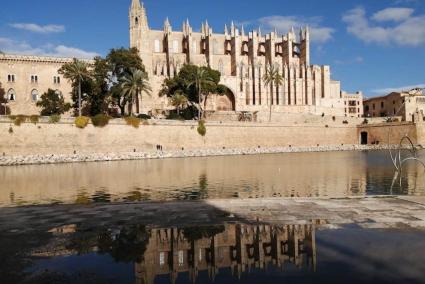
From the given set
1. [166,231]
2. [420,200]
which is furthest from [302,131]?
[166,231]

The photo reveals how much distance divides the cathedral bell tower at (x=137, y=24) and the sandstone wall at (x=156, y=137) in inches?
957

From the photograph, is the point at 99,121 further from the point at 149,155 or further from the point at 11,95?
the point at 11,95

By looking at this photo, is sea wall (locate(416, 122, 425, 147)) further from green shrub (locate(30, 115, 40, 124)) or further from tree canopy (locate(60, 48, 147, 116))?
green shrub (locate(30, 115, 40, 124))

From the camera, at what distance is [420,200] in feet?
36.4

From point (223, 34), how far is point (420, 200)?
82.3m

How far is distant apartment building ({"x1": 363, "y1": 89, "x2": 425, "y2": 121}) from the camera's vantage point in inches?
3474

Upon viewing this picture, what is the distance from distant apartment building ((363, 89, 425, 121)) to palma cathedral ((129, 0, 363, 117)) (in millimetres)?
12146

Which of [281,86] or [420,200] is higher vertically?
[281,86]

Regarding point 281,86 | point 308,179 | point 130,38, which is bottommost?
point 308,179

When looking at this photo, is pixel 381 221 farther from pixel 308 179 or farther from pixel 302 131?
pixel 302 131

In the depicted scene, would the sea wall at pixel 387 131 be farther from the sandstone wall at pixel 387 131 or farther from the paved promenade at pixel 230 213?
the paved promenade at pixel 230 213

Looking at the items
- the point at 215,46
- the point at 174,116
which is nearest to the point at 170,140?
the point at 174,116

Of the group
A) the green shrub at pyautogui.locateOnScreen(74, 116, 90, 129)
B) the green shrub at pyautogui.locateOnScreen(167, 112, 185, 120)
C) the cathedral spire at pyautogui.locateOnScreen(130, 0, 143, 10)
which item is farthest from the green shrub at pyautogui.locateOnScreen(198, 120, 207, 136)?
the cathedral spire at pyautogui.locateOnScreen(130, 0, 143, 10)

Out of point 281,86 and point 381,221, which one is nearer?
point 381,221
